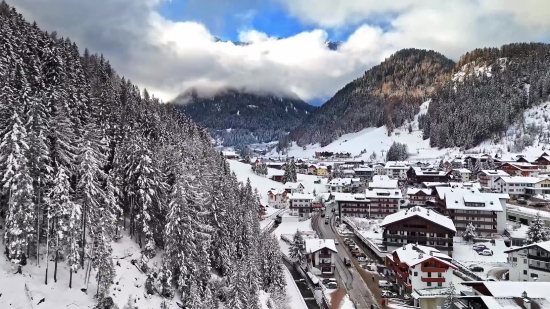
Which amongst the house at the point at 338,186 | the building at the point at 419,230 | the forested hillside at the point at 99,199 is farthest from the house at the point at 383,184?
the forested hillside at the point at 99,199

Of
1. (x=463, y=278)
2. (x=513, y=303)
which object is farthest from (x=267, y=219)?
(x=513, y=303)

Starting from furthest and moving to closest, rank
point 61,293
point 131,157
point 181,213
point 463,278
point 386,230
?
point 386,230 < point 463,278 < point 131,157 < point 181,213 < point 61,293

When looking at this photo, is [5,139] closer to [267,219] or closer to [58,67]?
[58,67]

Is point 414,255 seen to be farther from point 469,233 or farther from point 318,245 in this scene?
point 469,233

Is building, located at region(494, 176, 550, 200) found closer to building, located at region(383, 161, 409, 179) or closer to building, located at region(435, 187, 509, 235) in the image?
building, located at region(435, 187, 509, 235)

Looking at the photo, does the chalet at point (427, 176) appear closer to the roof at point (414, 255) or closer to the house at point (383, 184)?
the house at point (383, 184)

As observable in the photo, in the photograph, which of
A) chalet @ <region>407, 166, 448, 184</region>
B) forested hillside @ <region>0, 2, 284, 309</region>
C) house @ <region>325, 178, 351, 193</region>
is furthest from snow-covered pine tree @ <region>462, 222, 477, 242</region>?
chalet @ <region>407, 166, 448, 184</region>

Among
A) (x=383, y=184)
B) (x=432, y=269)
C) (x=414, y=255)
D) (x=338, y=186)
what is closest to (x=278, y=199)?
(x=338, y=186)
